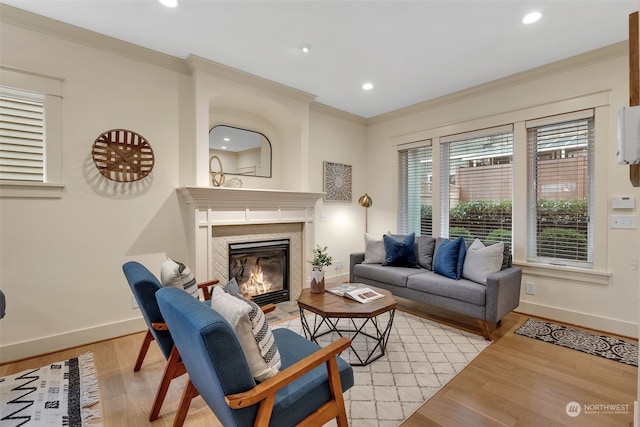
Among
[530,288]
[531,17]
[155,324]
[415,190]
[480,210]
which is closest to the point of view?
[155,324]

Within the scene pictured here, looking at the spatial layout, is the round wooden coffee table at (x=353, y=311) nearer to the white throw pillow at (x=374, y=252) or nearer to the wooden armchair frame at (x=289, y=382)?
the wooden armchair frame at (x=289, y=382)

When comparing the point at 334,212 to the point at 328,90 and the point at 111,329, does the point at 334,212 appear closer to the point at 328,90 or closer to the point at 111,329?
the point at 328,90

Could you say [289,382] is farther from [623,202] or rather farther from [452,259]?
[623,202]

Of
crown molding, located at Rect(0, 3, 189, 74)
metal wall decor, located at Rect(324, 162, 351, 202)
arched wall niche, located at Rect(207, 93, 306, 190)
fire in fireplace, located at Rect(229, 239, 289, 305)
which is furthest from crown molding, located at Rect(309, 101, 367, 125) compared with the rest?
fire in fireplace, located at Rect(229, 239, 289, 305)

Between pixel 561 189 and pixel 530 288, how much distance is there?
113 centimetres

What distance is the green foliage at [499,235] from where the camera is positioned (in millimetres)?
3586

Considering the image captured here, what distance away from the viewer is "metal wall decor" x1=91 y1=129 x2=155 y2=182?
106 inches

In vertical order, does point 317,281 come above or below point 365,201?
below

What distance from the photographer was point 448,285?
3.03 m

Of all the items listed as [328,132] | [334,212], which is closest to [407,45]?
[328,132]

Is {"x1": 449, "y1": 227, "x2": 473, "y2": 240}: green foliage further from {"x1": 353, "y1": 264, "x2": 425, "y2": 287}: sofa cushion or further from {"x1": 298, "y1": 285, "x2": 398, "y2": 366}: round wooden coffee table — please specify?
{"x1": 298, "y1": 285, "x2": 398, "y2": 366}: round wooden coffee table

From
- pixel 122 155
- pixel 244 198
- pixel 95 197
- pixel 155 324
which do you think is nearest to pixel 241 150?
pixel 244 198

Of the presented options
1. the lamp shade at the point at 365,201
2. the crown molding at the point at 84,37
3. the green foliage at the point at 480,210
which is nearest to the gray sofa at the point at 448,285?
the green foliage at the point at 480,210

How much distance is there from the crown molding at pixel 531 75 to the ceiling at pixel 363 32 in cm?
8
